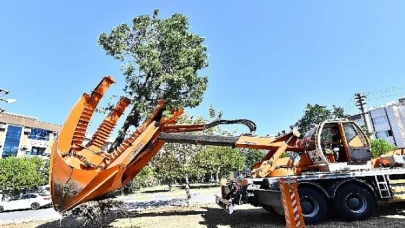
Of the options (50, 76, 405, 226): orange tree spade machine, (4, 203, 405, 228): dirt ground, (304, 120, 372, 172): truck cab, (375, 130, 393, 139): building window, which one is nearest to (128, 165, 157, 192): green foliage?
(4, 203, 405, 228): dirt ground

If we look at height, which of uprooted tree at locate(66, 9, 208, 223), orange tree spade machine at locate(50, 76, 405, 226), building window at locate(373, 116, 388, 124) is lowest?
orange tree spade machine at locate(50, 76, 405, 226)

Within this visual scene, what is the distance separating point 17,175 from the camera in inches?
1484

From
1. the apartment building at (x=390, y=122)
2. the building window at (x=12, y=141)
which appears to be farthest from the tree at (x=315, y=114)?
the building window at (x=12, y=141)

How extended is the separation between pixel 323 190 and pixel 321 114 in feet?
124

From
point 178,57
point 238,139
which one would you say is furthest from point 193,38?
point 238,139

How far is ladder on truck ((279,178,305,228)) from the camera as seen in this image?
7.45 m

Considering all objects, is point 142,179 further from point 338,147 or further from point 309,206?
point 309,206

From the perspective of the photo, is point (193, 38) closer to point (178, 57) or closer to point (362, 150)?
point (178, 57)

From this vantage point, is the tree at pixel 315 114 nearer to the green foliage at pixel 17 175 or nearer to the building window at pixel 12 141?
the green foliage at pixel 17 175

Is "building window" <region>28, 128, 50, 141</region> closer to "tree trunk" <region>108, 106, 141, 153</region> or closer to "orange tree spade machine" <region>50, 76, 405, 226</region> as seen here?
"tree trunk" <region>108, 106, 141, 153</region>

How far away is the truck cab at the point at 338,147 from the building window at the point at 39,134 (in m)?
58.2

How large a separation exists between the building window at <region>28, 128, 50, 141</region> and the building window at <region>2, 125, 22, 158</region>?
9.77 feet

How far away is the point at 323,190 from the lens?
31.2ft

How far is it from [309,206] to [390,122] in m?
62.6
